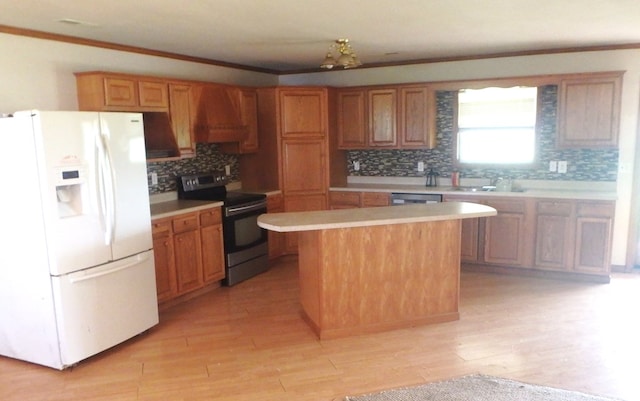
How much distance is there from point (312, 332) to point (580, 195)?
3.11m

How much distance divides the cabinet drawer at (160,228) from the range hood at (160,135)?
2.28ft

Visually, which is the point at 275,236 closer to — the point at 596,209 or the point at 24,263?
the point at 24,263

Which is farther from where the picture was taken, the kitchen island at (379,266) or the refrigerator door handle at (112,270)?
the kitchen island at (379,266)

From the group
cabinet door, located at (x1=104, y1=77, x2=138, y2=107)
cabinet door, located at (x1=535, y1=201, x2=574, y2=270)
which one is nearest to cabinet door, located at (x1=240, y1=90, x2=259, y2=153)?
cabinet door, located at (x1=104, y1=77, x2=138, y2=107)

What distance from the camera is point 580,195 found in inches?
196

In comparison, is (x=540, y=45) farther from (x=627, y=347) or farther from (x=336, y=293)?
(x=336, y=293)

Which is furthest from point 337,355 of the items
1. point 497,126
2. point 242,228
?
point 497,126

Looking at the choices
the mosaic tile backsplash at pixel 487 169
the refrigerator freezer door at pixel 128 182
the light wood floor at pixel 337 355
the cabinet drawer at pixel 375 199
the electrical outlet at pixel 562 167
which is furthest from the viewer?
the cabinet drawer at pixel 375 199

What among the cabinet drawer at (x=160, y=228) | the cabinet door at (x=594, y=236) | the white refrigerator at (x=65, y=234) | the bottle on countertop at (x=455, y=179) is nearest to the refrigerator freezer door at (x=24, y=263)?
the white refrigerator at (x=65, y=234)

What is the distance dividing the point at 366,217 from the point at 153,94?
2.27 m

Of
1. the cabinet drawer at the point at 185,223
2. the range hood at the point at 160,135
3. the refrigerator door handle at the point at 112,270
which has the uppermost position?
the range hood at the point at 160,135

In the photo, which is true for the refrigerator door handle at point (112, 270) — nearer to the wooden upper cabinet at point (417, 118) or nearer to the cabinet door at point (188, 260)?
the cabinet door at point (188, 260)

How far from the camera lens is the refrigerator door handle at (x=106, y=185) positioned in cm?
347

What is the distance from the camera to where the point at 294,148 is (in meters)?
5.90
